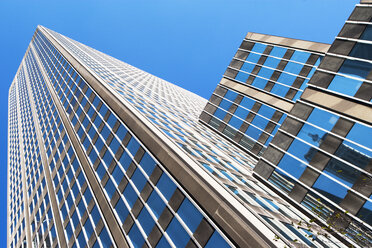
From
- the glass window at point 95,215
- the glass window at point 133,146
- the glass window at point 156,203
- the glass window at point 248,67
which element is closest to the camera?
the glass window at point 156,203

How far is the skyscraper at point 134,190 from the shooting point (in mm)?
15289

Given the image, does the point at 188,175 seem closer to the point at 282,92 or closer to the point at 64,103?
the point at 282,92

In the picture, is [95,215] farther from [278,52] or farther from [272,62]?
[278,52]

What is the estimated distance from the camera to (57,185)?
33.4 meters

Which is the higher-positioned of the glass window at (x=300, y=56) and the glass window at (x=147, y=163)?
the glass window at (x=300, y=56)

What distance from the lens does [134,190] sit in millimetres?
21469

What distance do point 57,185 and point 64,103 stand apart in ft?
54.6

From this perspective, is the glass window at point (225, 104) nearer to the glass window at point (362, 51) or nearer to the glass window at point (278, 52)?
the glass window at point (278, 52)

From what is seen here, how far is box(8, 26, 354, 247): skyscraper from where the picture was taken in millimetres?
15289

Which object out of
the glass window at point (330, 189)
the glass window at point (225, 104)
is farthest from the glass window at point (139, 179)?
the glass window at point (225, 104)

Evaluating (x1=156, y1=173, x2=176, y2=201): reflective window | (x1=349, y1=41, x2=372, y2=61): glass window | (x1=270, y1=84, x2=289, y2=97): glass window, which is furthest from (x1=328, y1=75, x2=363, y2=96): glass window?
(x1=156, y1=173, x2=176, y2=201): reflective window

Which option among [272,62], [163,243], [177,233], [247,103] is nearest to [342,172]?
[177,233]

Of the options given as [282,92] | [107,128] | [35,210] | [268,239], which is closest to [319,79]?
[282,92]

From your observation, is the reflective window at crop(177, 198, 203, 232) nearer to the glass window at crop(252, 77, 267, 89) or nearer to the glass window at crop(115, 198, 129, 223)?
the glass window at crop(115, 198, 129, 223)
